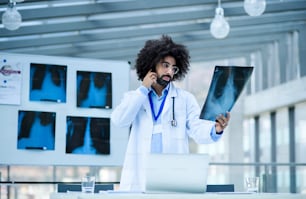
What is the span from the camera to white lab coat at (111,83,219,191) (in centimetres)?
346

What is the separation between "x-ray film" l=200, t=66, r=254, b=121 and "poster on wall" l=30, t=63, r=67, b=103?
3.17m

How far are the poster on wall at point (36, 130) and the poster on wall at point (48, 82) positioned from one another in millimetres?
160

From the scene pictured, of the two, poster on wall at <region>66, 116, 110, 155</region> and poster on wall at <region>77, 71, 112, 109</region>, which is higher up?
poster on wall at <region>77, 71, 112, 109</region>

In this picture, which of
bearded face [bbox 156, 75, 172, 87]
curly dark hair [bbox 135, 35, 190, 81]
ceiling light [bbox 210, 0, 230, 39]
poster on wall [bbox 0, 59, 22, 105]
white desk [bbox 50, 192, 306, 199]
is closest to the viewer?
white desk [bbox 50, 192, 306, 199]

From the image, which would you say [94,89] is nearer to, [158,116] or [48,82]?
[48,82]

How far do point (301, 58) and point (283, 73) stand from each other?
930 mm

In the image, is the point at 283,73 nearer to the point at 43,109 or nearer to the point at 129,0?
the point at 129,0

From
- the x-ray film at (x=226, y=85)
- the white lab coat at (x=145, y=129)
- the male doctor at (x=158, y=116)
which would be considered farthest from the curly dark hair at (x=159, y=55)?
the x-ray film at (x=226, y=85)

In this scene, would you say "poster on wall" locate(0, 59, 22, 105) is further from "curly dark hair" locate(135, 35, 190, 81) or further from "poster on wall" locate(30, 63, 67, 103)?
"curly dark hair" locate(135, 35, 190, 81)

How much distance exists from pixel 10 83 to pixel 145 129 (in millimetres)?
2878

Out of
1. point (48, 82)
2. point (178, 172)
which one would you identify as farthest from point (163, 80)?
point (48, 82)

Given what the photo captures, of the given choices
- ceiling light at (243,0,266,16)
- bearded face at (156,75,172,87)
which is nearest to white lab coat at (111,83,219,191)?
bearded face at (156,75,172,87)

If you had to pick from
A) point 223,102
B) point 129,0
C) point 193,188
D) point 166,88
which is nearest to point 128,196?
point 193,188

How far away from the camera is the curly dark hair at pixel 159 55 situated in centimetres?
359
